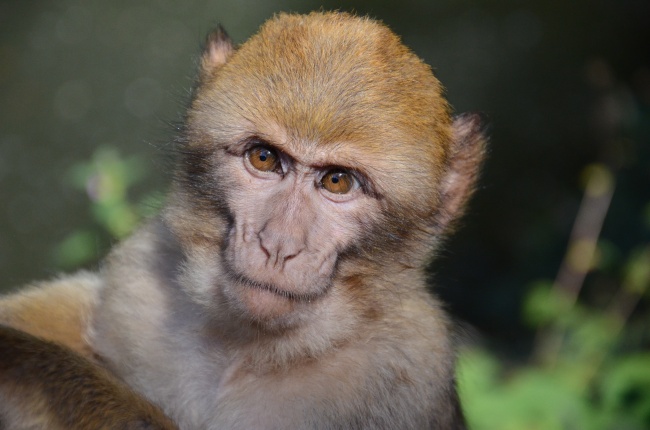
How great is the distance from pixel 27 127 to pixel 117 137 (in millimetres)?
535

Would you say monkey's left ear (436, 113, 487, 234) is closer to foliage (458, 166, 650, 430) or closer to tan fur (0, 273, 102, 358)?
foliage (458, 166, 650, 430)

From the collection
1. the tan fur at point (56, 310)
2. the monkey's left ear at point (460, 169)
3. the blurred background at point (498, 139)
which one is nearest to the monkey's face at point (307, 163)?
the monkey's left ear at point (460, 169)

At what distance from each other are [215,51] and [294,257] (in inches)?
34.7

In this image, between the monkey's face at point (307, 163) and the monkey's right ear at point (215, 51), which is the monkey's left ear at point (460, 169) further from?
the monkey's right ear at point (215, 51)

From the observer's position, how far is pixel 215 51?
2.86m

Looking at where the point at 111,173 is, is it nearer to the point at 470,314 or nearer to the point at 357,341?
the point at 357,341

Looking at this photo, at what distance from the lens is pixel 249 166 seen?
250 cm

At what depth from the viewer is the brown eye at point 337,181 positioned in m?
2.48

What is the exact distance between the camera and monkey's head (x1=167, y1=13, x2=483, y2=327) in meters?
2.36

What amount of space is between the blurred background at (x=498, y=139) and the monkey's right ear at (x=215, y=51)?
170 cm

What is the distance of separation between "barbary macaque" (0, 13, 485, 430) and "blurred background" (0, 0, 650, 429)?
5.95 ft

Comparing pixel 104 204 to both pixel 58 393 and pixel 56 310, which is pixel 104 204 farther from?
pixel 58 393

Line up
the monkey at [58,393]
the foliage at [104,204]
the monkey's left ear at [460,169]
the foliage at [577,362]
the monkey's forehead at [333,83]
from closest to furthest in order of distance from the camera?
1. the monkey at [58,393]
2. the monkey's forehead at [333,83]
3. the monkey's left ear at [460,169]
4. the foliage at [104,204]
5. the foliage at [577,362]

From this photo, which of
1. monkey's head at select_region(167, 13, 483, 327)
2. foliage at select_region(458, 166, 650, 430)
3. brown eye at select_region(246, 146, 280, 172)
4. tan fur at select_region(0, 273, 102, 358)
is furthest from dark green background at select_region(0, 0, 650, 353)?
brown eye at select_region(246, 146, 280, 172)
